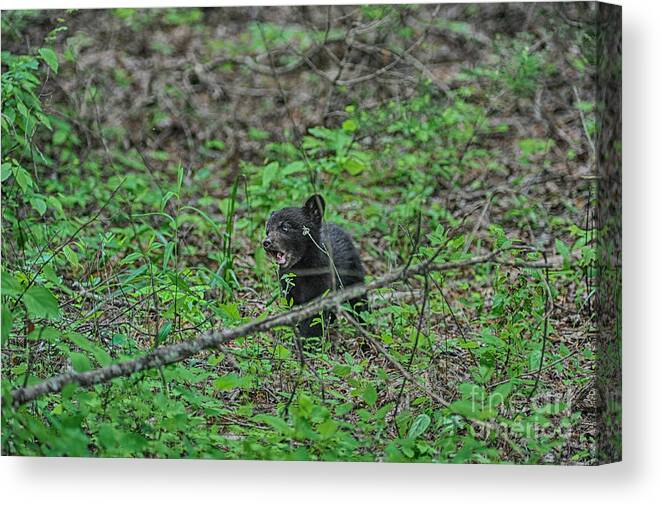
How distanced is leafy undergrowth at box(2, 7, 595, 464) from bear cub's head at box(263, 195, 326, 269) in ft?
0.66

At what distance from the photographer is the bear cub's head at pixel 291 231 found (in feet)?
22.1

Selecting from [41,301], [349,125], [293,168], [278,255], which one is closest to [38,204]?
[41,301]

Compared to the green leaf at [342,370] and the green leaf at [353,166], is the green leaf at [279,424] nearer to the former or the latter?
the green leaf at [342,370]

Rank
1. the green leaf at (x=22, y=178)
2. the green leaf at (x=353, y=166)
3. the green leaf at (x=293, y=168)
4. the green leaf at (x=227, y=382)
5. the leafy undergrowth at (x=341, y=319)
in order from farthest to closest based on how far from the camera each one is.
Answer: the green leaf at (x=353, y=166) < the green leaf at (x=293, y=168) < the green leaf at (x=22, y=178) < the green leaf at (x=227, y=382) < the leafy undergrowth at (x=341, y=319)

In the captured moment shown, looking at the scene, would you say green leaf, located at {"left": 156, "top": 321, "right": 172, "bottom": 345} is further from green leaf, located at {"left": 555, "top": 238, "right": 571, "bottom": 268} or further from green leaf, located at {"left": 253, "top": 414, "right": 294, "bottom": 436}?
green leaf, located at {"left": 555, "top": 238, "right": 571, "bottom": 268}

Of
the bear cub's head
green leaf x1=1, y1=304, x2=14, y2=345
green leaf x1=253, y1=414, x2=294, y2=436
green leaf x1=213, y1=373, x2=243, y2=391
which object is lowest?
green leaf x1=253, y1=414, x2=294, y2=436

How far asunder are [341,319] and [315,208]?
0.78 meters

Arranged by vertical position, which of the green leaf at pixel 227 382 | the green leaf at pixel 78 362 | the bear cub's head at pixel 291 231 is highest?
the bear cub's head at pixel 291 231

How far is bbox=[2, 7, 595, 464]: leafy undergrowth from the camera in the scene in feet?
18.5

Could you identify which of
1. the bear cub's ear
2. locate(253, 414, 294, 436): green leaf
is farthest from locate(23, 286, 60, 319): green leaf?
the bear cub's ear

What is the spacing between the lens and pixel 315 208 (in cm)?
679

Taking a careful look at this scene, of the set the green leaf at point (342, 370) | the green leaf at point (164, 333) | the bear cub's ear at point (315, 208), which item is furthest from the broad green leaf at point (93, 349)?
the bear cub's ear at point (315, 208)

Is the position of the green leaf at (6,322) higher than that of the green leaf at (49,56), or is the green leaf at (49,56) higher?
the green leaf at (49,56)

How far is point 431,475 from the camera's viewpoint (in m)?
5.64
